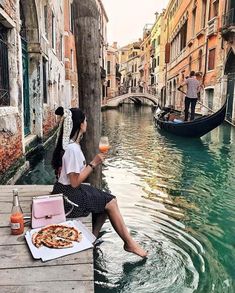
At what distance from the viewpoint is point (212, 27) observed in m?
13.8

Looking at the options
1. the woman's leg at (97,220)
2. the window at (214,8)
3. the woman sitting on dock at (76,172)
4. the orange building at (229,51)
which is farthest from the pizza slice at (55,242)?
the window at (214,8)

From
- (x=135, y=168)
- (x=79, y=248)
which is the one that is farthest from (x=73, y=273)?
(x=135, y=168)

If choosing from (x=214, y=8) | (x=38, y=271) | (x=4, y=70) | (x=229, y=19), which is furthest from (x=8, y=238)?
(x=214, y=8)

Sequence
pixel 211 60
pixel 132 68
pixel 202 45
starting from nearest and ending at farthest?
pixel 211 60 → pixel 202 45 → pixel 132 68

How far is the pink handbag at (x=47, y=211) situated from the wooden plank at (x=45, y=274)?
0.46 m

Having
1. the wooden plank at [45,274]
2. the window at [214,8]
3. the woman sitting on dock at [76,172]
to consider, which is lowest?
the wooden plank at [45,274]

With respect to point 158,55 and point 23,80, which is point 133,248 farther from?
point 158,55

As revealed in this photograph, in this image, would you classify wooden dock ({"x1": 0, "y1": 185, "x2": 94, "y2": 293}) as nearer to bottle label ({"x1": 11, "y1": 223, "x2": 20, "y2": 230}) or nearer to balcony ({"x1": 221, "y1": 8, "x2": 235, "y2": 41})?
bottle label ({"x1": 11, "y1": 223, "x2": 20, "y2": 230})

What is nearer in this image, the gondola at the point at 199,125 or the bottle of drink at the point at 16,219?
the bottle of drink at the point at 16,219

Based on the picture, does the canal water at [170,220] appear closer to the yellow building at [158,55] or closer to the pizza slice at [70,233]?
the pizza slice at [70,233]

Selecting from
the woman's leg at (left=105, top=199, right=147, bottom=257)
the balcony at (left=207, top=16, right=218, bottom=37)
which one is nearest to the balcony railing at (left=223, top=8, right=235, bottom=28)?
the balcony at (left=207, top=16, right=218, bottom=37)

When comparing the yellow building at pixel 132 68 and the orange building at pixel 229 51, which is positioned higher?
the yellow building at pixel 132 68

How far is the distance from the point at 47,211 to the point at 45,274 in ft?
1.86

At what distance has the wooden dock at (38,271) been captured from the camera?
1.44 meters
